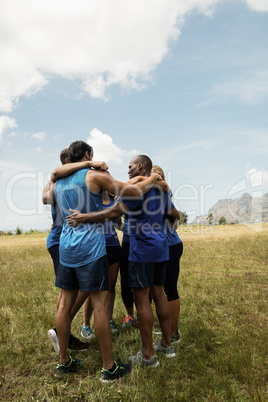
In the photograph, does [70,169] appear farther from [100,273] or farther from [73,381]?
[73,381]

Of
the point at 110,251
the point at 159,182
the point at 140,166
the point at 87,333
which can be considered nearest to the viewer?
the point at 159,182

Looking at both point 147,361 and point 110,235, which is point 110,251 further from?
point 147,361

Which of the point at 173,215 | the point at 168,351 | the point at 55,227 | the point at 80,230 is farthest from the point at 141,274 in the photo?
the point at 55,227

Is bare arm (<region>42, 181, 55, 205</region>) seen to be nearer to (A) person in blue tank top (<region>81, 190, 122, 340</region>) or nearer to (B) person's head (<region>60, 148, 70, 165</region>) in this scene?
(B) person's head (<region>60, 148, 70, 165</region>)

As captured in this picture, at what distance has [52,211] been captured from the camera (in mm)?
3764

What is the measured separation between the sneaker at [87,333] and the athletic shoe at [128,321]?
0.55 meters

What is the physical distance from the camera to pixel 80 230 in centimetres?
301

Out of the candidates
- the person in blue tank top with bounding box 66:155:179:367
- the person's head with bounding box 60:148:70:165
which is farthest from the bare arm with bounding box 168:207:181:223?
the person's head with bounding box 60:148:70:165

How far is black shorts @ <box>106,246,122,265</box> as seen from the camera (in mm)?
4066

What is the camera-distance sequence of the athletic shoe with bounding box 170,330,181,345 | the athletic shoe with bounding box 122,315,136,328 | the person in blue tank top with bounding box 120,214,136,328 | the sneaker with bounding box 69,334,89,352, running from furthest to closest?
the athletic shoe with bounding box 122,315,136,328
the person in blue tank top with bounding box 120,214,136,328
the athletic shoe with bounding box 170,330,181,345
the sneaker with bounding box 69,334,89,352

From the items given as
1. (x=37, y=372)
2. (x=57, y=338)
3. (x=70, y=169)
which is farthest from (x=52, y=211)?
(x=37, y=372)

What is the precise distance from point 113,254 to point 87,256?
120 centimetres

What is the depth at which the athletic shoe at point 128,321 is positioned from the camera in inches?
178

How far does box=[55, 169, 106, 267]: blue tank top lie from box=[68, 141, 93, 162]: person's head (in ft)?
0.88
